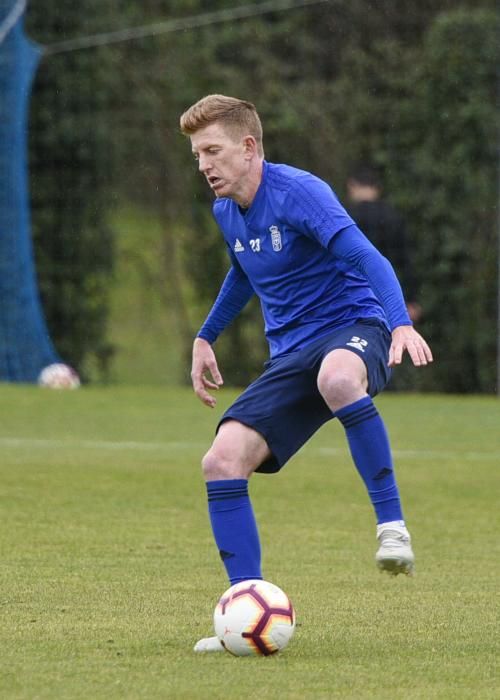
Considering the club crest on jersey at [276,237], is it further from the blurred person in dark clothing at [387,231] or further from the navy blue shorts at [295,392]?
the blurred person in dark clothing at [387,231]

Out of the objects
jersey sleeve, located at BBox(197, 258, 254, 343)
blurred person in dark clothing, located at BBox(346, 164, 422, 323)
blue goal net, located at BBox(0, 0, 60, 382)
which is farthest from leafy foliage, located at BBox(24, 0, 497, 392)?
jersey sleeve, located at BBox(197, 258, 254, 343)

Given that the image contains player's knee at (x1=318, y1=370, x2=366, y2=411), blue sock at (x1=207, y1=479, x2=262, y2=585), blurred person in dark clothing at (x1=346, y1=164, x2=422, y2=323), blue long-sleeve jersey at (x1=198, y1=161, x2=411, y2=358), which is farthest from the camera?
blurred person in dark clothing at (x1=346, y1=164, x2=422, y2=323)

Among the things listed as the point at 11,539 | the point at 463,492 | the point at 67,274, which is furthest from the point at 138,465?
the point at 67,274

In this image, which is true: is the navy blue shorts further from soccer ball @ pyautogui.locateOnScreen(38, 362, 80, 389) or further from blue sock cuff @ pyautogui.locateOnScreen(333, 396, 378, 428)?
soccer ball @ pyautogui.locateOnScreen(38, 362, 80, 389)

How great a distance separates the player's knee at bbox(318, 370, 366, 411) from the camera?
4.66 m

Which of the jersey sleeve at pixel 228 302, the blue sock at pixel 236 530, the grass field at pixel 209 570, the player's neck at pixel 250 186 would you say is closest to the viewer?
the grass field at pixel 209 570

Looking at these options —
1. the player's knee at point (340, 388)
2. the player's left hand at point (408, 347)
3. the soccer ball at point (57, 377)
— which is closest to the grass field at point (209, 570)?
the player's knee at point (340, 388)

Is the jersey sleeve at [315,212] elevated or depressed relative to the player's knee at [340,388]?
elevated

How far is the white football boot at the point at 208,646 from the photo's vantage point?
15.0ft

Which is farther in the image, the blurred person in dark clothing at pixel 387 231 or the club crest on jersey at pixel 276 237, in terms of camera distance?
the blurred person in dark clothing at pixel 387 231

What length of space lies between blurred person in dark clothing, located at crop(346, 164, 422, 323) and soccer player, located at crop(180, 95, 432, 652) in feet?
28.9

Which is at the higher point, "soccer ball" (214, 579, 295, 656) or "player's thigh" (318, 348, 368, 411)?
"player's thigh" (318, 348, 368, 411)

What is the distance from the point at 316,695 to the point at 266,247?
5.56ft

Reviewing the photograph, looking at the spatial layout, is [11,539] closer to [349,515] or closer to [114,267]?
[349,515]
